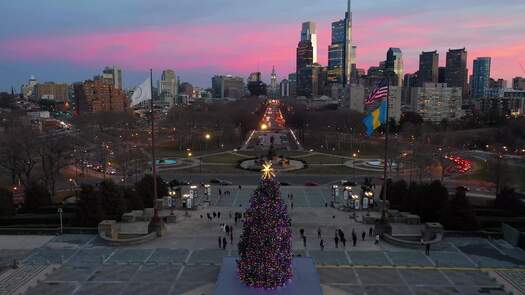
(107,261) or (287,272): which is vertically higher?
(287,272)

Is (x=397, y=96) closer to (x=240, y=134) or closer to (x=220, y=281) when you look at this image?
(x=240, y=134)

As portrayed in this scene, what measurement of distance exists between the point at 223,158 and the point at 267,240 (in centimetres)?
6521

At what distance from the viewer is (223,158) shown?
8662 centimetres

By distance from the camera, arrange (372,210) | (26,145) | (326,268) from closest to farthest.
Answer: (326,268) < (372,210) < (26,145)

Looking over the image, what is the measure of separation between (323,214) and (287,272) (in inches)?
855

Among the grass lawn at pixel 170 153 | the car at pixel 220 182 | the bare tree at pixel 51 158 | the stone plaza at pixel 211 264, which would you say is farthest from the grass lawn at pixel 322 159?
the stone plaza at pixel 211 264

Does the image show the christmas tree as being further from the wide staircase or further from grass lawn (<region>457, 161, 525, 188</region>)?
grass lawn (<region>457, 161, 525, 188</region>)

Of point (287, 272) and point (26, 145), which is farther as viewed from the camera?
point (26, 145)

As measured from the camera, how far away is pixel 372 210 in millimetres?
46531

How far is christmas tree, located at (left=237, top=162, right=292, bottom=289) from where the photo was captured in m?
21.9

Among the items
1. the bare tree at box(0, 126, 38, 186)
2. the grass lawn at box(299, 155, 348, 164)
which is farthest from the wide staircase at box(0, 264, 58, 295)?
the grass lawn at box(299, 155, 348, 164)

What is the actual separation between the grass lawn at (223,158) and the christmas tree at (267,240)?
59444mm

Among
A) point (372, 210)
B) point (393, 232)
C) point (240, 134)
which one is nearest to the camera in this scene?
point (393, 232)

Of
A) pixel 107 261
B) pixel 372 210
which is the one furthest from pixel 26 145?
pixel 372 210
